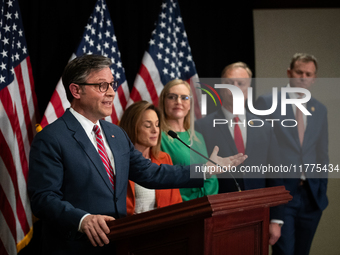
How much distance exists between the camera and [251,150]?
2.95m

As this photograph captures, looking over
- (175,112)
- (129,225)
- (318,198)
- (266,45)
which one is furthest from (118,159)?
(266,45)

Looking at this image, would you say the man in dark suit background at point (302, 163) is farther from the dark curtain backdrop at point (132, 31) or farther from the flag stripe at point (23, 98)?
the flag stripe at point (23, 98)

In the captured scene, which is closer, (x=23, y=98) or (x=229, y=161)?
(x=229, y=161)

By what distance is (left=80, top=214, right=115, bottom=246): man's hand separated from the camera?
1.41 metres

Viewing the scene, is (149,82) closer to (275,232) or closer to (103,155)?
(275,232)

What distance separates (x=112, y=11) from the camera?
3834 mm

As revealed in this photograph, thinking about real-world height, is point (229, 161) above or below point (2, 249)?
above

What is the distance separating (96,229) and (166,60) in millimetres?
2593

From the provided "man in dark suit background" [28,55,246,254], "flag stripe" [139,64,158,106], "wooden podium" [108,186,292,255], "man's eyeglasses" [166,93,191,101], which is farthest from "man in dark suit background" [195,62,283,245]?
"wooden podium" [108,186,292,255]

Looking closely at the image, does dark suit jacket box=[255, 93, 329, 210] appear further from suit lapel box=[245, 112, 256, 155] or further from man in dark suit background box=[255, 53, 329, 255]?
suit lapel box=[245, 112, 256, 155]

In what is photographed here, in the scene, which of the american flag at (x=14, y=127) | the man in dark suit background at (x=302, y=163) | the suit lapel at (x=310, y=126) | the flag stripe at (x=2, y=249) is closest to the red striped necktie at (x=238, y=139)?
the man in dark suit background at (x=302, y=163)

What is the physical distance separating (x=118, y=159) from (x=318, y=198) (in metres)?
1.96

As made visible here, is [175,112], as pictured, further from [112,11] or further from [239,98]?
[112,11]

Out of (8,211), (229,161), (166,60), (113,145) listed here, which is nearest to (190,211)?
(229,161)
